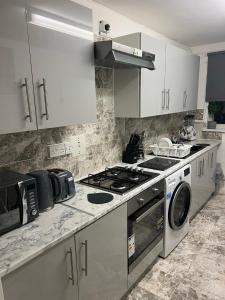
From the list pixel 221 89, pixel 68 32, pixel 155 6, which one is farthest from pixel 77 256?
pixel 221 89

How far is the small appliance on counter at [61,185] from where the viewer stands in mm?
1462

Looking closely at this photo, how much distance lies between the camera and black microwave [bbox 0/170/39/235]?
1.11 metres

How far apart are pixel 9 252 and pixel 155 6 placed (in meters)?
2.18

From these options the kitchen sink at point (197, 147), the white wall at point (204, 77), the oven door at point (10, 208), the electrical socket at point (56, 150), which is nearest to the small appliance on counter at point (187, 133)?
the kitchen sink at point (197, 147)

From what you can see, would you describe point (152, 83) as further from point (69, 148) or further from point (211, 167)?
point (211, 167)

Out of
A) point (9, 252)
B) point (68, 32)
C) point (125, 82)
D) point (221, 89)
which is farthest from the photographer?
point (221, 89)

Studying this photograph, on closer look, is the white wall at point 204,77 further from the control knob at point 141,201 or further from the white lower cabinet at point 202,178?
the control knob at point 141,201

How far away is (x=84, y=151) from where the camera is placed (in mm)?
2043

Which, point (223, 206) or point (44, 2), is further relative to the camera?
point (223, 206)

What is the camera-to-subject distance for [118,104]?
7.45 feet

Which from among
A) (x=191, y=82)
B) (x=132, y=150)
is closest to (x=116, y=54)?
(x=132, y=150)

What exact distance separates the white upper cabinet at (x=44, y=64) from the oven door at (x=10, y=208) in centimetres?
29

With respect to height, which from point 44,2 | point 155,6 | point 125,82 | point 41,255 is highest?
point 155,6

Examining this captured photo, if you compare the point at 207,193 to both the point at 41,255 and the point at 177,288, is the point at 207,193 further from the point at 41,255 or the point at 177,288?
the point at 41,255
